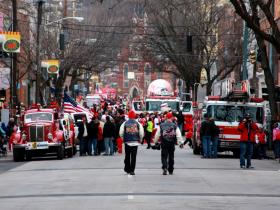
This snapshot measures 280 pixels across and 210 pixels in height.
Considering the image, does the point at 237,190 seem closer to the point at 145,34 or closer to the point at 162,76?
the point at 145,34

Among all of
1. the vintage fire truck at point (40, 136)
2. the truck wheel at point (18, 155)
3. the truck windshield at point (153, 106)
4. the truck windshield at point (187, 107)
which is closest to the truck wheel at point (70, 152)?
the vintage fire truck at point (40, 136)

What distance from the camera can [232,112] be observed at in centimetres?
3722

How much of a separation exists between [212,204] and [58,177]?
8.08m

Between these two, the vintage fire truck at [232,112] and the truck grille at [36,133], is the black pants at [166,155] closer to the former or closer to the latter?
the truck grille at [36,133]

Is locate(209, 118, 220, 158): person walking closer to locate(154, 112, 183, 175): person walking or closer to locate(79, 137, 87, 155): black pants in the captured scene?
locate(79, 137, 87, 155): black pants

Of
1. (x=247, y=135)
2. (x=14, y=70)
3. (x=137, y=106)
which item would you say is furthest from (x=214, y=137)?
(x=137, y=106)

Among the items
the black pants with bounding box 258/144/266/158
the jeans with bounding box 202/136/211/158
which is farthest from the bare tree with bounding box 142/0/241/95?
the jeans with bounding box 202/136/211/158

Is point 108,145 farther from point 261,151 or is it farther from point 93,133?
point 261,151

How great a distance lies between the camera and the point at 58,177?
2472 centimetres

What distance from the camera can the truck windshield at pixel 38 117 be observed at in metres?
36.6

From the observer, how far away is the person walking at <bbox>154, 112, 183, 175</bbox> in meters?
25.0

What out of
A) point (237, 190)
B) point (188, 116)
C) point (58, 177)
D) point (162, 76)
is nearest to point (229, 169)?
point (58, 177)

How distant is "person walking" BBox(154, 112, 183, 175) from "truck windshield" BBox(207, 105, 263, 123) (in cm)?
1214

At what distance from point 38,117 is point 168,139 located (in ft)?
42.0
